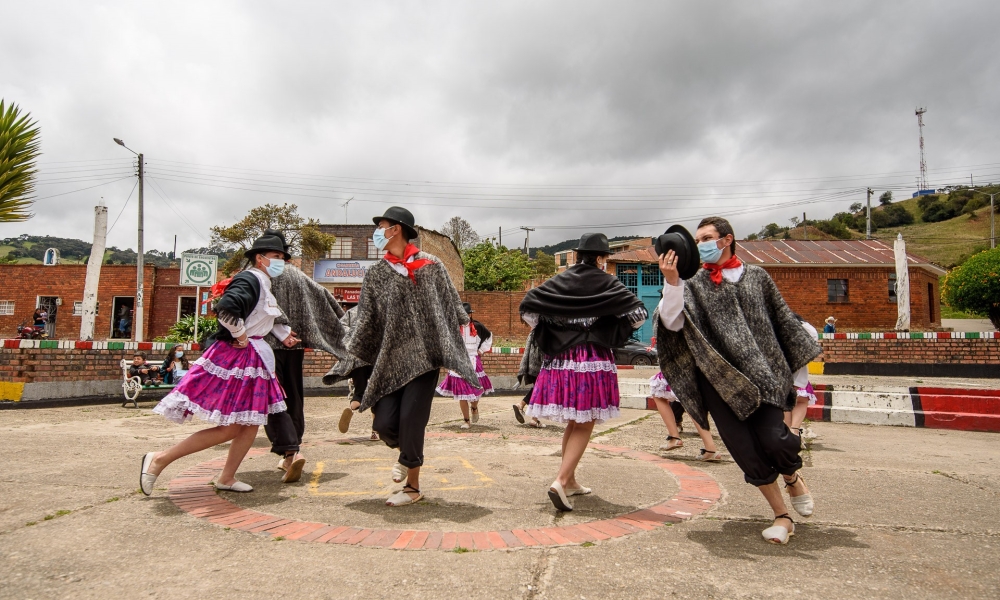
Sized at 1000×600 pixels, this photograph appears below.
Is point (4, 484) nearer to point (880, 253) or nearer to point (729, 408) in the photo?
point (729, 408)

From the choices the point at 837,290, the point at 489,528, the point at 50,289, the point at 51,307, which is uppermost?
the point at 837,290

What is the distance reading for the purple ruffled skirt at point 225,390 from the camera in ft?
12.4

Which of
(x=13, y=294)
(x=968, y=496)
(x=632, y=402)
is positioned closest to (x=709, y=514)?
(x=968, y=496)

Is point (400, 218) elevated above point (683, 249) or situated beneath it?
elevated above

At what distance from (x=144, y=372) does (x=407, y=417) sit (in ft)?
28.5

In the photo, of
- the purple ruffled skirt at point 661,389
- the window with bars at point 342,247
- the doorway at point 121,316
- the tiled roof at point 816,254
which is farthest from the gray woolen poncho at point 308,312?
the window with bars at point 342,247

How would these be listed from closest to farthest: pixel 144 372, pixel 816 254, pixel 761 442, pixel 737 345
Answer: pixel 761 442 < pixel 737 345 < pixel 144 372 < pixel 816 254

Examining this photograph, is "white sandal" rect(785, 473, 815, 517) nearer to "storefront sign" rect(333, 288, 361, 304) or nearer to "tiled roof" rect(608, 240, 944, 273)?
"tiled roof" rect(608, 240, 944, 273)

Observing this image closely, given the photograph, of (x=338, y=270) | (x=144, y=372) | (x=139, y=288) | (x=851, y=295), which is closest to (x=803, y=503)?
(x=144, y=372)

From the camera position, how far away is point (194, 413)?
12.4ft

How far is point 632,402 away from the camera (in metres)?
9.94

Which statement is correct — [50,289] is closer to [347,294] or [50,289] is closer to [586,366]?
[347,294]

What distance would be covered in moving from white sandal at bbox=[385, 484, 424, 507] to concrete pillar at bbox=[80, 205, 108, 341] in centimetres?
1765

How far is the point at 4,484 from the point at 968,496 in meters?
6.30
